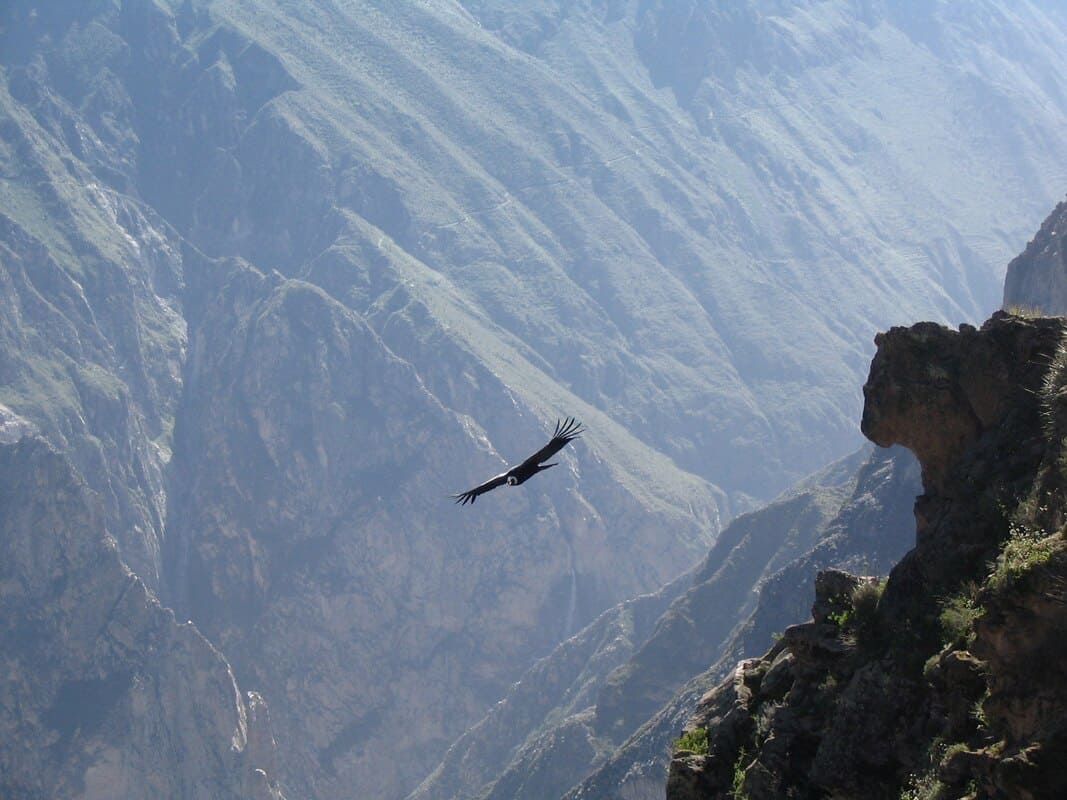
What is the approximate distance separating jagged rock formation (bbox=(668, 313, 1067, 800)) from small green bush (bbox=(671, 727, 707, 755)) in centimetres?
15

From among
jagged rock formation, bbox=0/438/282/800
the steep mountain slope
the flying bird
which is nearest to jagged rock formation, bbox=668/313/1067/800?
the flying bird

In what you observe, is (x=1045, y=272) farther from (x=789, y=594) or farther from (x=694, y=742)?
(x=694, y=742)

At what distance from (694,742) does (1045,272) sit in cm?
9222

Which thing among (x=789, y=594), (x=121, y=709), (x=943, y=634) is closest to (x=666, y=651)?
(x=789, y=594)

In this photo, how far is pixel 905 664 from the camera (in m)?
21.7

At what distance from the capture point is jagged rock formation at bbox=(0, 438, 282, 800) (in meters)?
179

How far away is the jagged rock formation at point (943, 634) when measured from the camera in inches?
708

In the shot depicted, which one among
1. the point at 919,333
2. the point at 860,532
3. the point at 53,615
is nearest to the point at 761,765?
the point at 919,333

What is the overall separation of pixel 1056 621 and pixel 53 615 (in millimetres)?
193196

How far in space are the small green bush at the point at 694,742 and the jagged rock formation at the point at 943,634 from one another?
152mm

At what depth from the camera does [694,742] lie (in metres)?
24.8

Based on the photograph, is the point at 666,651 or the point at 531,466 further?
the point at 666,651

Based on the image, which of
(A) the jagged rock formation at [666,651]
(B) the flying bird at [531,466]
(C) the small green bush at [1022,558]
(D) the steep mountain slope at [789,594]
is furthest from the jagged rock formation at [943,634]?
(A) the jagged rock formation at [666,651]

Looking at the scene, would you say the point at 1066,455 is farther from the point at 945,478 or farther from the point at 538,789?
the point at 538,789
